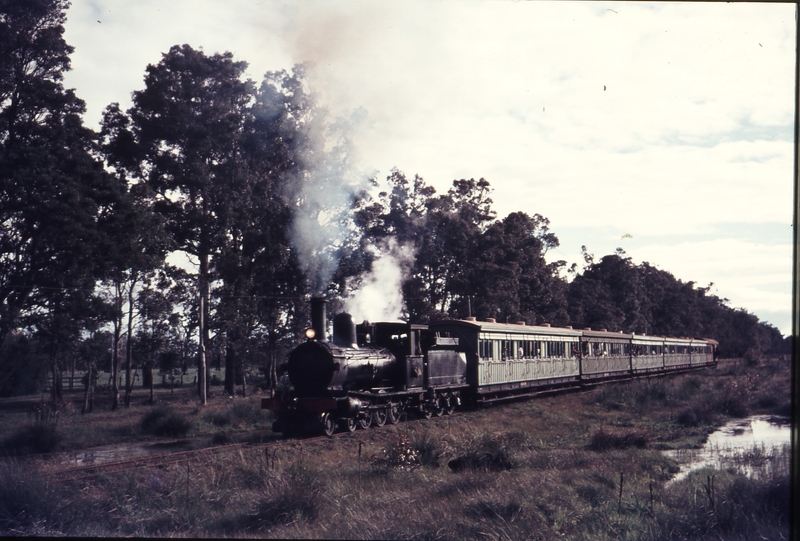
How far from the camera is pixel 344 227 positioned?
28.9m

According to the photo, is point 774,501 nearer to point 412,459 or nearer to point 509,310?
point 412,459

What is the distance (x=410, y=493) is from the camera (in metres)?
9.92

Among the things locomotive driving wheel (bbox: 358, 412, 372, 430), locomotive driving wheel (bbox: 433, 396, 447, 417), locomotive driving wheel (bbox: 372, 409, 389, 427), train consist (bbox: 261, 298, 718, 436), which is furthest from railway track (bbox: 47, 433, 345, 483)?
locomotive driving wheel (bbox: 433, 396, 447, 417)

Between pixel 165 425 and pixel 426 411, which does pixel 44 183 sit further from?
pixel 426 411

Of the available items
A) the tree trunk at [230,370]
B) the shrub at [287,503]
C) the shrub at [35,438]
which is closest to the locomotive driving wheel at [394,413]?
the shrub at [35,438]

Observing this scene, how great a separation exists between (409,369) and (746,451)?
8.70m

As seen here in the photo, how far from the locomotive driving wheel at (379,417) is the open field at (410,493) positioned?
117 cm

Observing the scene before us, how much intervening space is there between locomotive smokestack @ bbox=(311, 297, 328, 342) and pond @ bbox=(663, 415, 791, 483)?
28.8ft

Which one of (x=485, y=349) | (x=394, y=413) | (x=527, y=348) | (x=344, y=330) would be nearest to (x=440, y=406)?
(x=394, y=413)

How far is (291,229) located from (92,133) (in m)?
9.52

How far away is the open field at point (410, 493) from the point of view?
8.05m

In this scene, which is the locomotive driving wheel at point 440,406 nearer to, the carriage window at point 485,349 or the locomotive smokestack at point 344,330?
the carriage window at point 485,349

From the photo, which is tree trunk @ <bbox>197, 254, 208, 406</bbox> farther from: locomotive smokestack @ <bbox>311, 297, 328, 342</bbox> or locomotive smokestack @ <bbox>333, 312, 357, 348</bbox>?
locomotive smokestack @ <bbox>311, 297, 328, 342</bbox>

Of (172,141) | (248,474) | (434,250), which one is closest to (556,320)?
(434,250)
